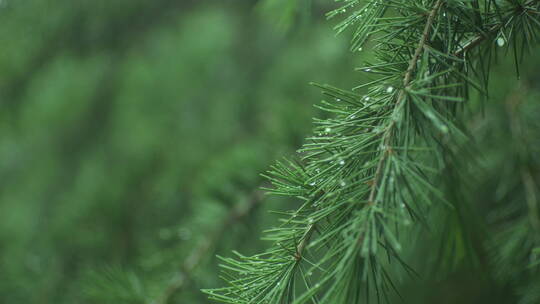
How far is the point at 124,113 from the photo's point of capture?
158 centimetres

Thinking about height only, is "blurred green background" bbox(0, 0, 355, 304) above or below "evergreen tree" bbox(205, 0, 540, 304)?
above

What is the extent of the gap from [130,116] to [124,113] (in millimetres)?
36

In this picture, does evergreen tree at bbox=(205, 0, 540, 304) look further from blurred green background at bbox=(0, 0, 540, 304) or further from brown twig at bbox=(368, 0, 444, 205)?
blurred green background at bbox=(0, 0, 540, 304)

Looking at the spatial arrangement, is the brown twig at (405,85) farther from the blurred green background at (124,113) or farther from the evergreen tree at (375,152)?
the blurred green background at (124,113)

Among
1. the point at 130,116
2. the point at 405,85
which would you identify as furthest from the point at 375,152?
the point at 130,116

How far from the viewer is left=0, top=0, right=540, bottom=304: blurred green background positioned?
124cm

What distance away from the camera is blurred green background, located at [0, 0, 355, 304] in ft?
4.20

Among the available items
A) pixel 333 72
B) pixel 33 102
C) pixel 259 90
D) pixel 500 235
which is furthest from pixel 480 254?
pixel 33 102

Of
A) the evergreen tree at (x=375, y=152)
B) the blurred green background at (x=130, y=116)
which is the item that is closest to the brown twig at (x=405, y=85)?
the evergreen tree at (x=375, y=152)

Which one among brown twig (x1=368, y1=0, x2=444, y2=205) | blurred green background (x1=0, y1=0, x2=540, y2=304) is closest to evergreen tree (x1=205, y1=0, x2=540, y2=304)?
brown twig (x1=368, y1=0, x2=444, y2=205)

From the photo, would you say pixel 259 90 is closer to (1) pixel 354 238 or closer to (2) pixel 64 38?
(2) pixel 64 38

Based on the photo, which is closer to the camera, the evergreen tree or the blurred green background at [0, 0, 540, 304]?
the evergreen tree

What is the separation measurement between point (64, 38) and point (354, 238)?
1.53 metres

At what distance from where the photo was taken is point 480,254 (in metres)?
0.79
